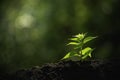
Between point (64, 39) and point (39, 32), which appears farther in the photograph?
point (39, 32)

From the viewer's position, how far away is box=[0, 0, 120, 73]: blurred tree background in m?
6.59

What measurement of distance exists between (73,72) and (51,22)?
5660 mm

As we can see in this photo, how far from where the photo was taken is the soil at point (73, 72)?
5.39 ft

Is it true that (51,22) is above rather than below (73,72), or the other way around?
above

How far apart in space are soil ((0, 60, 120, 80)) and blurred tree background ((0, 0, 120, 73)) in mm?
4532

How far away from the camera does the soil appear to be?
164 centimetres

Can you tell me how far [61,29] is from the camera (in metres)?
7.12

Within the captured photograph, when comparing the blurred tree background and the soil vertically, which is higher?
the blurred tree background

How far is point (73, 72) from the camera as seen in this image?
1.67 m

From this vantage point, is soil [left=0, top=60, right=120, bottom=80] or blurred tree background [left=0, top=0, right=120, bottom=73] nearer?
soil [left=0, top=60, right=120, bottom=80]

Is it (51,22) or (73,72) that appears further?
(51,22)

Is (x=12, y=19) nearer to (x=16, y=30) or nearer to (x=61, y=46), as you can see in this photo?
(x=16, y=30)

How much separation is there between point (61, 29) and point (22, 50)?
116 centimetres

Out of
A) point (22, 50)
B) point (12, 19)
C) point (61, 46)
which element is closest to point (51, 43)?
point (61, 46)
